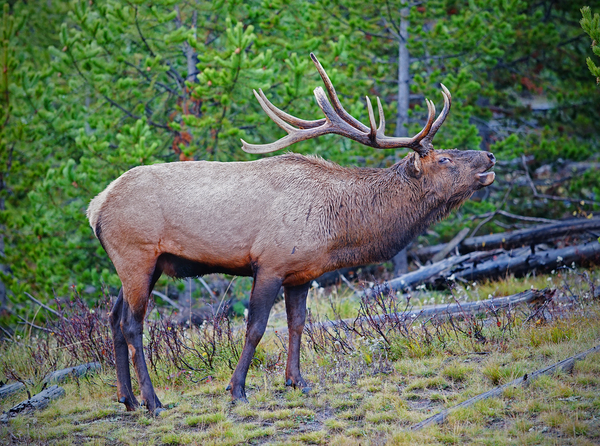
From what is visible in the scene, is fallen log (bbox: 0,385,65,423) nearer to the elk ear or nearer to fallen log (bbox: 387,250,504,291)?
the elk ear

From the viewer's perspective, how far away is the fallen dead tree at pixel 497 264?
30.0 ft

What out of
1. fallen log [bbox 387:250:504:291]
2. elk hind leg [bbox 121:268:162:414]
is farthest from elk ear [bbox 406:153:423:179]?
fallen log [bbox 387:250:504:291]

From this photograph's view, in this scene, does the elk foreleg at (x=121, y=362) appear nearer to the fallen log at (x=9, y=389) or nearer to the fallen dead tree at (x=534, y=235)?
the fallen log at (x=9, y=389)

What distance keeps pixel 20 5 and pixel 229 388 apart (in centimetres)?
1348

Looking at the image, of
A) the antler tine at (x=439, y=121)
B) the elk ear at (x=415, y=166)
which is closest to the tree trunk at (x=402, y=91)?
the antler tine at (x=439, y=121)

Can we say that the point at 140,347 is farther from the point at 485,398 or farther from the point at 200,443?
the point at 485,398

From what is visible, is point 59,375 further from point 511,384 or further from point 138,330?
point 511,384

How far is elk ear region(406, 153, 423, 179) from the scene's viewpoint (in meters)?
5.73

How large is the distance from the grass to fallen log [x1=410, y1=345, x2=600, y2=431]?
5 centimetres

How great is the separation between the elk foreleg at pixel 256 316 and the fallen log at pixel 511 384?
5.53ft

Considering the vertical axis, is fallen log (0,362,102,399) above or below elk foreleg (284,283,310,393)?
below

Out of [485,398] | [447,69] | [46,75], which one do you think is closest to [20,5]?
[46,75]

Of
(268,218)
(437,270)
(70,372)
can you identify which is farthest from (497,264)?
(70,372)

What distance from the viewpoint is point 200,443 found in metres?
4.47
